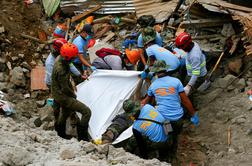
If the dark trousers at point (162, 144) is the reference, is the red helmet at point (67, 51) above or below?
above

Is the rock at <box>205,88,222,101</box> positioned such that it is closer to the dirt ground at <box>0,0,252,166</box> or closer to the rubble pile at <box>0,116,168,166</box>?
the dirt ground at <box>0,0,252,166</box>

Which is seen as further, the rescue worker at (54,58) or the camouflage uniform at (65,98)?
the rescue worker at (54,58)

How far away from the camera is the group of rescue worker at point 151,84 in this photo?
7.94m

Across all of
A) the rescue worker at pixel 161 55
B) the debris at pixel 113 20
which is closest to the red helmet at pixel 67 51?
the rescue worker at pixel 161 55

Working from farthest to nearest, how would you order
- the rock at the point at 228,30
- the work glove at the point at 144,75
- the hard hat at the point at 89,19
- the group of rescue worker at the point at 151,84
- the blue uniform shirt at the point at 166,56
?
the hard hat at the point at 89,19 < the rock at the point at 228,30 < the work glove at the point at 144,75 < the blue uniform shirt at the point at 166,56 < the group of rescue worker at the point at 151,84

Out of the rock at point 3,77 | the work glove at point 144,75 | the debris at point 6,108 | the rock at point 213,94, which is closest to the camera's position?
the work glove at point 144,75

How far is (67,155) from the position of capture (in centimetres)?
682

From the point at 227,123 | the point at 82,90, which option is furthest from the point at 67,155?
the point at 227,123

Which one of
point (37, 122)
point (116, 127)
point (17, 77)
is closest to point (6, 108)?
point (37, 122)

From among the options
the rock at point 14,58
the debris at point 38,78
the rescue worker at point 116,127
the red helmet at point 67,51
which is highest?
the red helmet at point 67,51

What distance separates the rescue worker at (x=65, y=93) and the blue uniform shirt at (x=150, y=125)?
1224 millimetres

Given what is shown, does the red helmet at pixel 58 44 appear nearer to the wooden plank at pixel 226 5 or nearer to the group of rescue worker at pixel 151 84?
the group of rescue worker at pixel 151 84

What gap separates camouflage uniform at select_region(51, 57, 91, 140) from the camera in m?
8.39

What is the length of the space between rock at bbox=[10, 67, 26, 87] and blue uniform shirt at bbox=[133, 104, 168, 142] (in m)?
3.82
